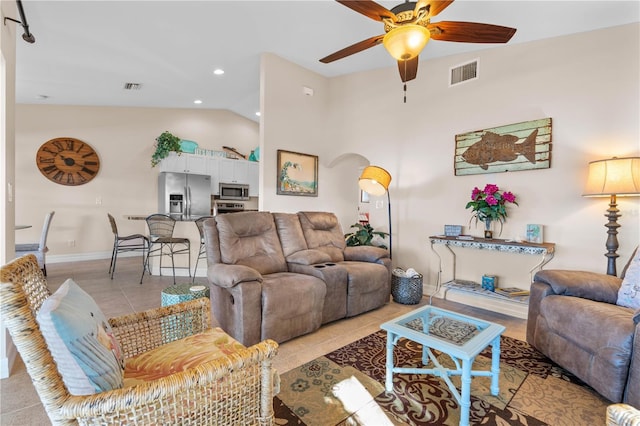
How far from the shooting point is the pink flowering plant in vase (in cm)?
318

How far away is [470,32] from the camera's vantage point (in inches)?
80.9

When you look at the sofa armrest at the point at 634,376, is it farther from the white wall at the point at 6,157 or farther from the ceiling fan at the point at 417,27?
the white wall at the point at 6,157

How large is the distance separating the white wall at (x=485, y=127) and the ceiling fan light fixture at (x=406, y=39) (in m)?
1.90

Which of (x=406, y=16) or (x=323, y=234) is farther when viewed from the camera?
(x=323, y=234)

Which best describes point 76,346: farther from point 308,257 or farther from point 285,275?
point 308,257

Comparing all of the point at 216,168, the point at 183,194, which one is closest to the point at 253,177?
the point at 216,168

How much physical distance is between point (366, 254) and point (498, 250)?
4.55ft

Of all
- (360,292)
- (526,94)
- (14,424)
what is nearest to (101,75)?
(14,424)

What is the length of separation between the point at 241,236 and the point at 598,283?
9.38 ft

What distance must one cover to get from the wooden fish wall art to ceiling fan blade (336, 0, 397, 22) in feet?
6.64

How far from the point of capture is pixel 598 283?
2.14 meters

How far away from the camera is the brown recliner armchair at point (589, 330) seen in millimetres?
1631

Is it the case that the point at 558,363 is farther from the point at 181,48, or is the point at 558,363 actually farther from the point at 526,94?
the point at 181,48

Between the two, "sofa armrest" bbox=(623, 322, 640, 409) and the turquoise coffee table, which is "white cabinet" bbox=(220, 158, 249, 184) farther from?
"sofa armrest" bbox=(623, 322, 640, 409)
